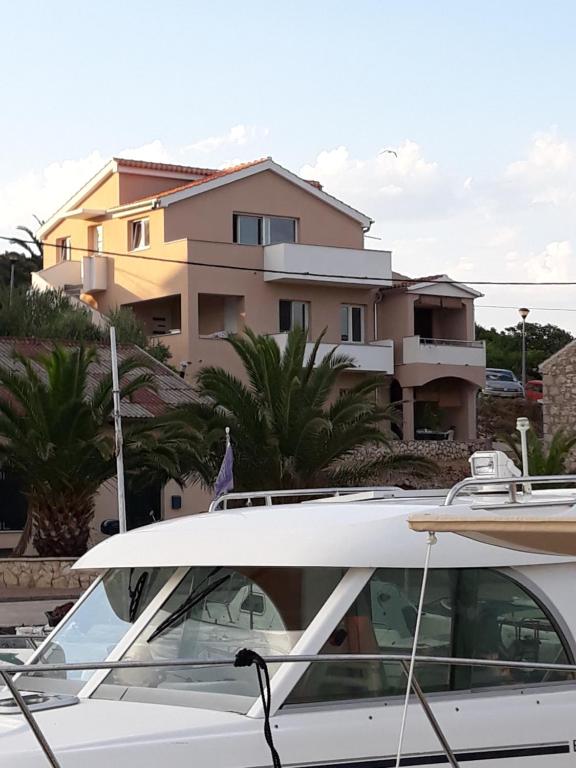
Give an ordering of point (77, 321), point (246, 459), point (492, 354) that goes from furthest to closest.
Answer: point (492, 354)
point (77, 321)
point (246, 459)

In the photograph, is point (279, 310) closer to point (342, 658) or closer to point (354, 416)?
point (354, 416)

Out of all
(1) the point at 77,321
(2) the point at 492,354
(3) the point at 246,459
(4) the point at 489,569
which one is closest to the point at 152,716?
(4) the point at 489,569

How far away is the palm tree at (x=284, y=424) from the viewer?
25641 mm

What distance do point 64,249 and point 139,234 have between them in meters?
4.66

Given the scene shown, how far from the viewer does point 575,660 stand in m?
5.71

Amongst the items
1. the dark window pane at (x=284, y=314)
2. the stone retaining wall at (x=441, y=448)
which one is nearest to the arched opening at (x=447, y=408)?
the stone retaining wall at (x=441, y=448)

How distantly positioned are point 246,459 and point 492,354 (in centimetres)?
4826

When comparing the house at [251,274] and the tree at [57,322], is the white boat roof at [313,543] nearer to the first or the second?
the tree at [57,322]

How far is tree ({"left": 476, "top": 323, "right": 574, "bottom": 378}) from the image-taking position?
237 ft

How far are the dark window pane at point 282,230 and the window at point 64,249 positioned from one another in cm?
787

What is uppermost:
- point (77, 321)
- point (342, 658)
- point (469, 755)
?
point (77, 321)

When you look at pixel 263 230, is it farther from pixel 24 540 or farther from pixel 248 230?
pixel 24 540

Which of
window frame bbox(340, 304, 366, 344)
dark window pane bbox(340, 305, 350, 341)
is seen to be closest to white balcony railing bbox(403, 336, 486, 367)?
window frame bbox(340, 304, 366, 344)

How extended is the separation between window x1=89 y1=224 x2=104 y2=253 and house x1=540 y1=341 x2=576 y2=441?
1654 cm
